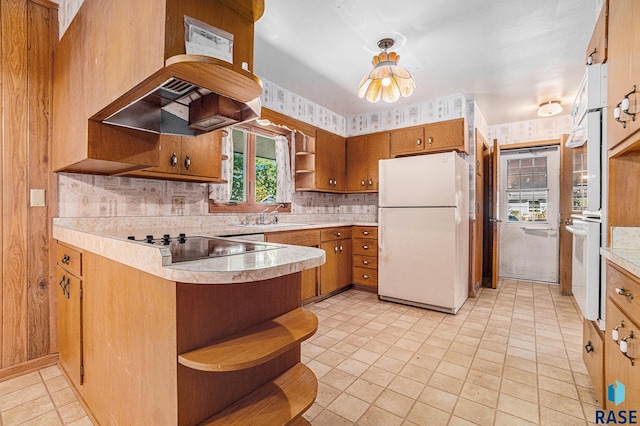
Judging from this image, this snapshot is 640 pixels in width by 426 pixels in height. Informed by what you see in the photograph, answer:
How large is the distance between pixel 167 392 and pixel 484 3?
2.84 m

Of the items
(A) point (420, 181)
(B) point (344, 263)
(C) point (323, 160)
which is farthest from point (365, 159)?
(B) point (344, 263)

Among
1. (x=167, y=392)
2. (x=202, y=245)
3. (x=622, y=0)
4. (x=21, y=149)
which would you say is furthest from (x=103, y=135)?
(x=622, y=0)

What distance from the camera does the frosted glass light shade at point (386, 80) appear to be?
8.02ft

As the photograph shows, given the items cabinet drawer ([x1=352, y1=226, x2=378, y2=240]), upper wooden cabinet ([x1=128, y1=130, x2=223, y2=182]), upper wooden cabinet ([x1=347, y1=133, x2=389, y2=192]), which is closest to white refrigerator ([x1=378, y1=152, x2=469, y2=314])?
cabinet drawer ([x1=352, y1=226, x2=378, y2=240])

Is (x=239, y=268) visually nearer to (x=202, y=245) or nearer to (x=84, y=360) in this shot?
(x=202, y=245)

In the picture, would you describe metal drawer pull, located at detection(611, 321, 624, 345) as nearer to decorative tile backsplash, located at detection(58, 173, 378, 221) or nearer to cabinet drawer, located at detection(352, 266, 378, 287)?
cabinet drawer, located at detection(352, 266, 378, 287)

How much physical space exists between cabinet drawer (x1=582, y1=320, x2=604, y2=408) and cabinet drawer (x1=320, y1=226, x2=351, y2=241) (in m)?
2.35

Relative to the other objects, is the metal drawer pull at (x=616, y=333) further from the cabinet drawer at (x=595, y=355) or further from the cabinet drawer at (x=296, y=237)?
the cabinet drawer at (x=296, y=237)

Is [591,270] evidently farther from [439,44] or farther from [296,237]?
[296,237]

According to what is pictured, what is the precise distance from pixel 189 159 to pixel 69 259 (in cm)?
106

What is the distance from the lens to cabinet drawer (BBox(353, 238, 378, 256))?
12.7 ft

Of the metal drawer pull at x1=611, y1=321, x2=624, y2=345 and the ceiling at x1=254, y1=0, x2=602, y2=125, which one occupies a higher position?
the ceiling at x1=254, y1=0, x2=602, y2=125

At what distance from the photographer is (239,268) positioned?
0.92 m

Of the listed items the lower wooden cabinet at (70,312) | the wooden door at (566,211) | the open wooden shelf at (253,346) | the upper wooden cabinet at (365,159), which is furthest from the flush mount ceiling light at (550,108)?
the lower wooden cabinet at (70,312)
